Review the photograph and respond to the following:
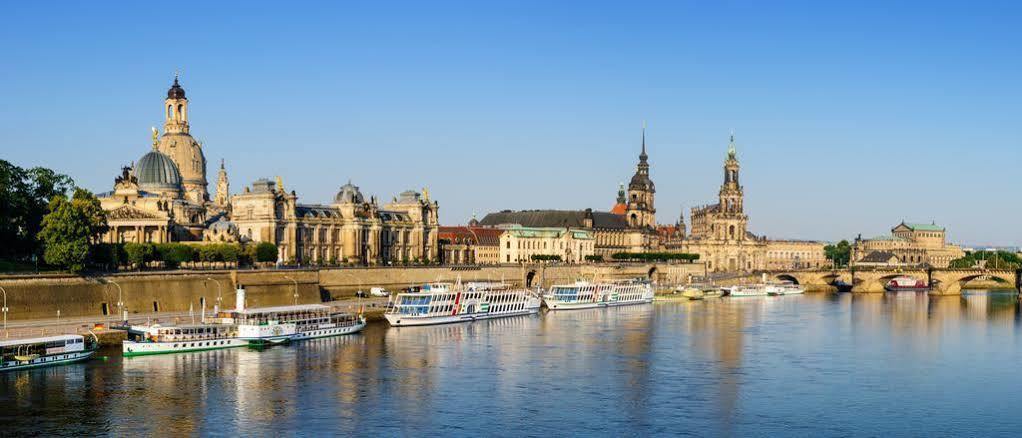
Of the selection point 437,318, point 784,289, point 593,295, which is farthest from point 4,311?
point 784,289

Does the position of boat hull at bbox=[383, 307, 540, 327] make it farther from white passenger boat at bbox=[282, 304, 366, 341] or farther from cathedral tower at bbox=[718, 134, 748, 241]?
cathedral tower at bbox=[718, 134, 748, 241]

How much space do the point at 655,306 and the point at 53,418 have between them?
73.3 m

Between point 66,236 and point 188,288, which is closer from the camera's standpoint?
point 66,236

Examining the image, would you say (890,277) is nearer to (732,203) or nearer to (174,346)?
(732,203)

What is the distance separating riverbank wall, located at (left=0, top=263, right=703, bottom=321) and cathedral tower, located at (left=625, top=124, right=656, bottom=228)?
239 ft

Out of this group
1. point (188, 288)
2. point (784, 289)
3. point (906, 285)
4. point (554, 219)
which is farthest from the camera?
point (554, 219)

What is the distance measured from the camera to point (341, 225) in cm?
11781

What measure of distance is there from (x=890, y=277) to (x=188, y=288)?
313 ft

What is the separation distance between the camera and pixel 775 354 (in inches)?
2584

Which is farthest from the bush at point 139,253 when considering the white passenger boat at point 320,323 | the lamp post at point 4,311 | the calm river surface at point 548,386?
the calm river surface at point 548,386

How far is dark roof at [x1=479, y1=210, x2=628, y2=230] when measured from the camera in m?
181

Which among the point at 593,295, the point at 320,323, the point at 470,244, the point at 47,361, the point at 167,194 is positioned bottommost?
the point at 47,361

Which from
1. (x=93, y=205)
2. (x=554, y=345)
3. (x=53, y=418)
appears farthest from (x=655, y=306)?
(x=53, y=418)

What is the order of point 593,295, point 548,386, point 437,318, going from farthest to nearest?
point 593,295 → point 437,318 → point 548,386
